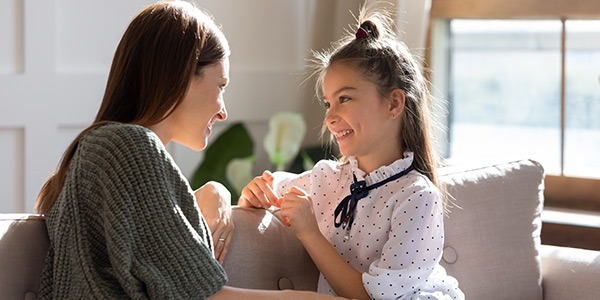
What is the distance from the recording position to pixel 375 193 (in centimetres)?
161

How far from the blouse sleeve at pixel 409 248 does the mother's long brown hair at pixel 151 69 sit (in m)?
0.49

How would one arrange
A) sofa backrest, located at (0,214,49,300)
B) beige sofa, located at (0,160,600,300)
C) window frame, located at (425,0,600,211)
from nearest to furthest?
sofa backrest, located at (0,214,49,300) → beige sofa, located at (0,160,600,300) → window frame, located at (425,0,600,211)

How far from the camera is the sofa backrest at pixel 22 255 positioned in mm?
1355

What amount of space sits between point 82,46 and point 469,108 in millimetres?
1492

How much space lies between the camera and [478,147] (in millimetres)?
3004

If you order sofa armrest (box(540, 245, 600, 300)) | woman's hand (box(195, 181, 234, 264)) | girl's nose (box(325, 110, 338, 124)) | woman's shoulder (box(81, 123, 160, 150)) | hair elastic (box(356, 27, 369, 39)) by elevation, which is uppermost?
hair elastic (box(356, 27, 369, 39))

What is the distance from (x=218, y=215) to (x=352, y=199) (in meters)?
0.29

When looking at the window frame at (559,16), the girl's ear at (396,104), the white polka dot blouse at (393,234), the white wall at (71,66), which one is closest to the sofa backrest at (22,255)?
the white polka dot blouse at (393,234)

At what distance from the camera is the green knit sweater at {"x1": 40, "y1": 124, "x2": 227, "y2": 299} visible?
47.9 inches

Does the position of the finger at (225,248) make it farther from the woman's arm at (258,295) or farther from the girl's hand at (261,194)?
the woman's arm at (258,295)

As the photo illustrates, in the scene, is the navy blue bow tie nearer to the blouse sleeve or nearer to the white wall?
the blouse sleeve

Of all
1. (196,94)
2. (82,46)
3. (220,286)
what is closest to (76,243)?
(220,286)

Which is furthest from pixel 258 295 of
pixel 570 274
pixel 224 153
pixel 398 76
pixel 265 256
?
pixel 224 153

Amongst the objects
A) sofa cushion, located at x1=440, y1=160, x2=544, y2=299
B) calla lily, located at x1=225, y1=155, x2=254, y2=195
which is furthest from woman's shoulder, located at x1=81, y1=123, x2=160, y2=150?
calla lily, located at x1=225, y1=155, x2=254, y2=195
